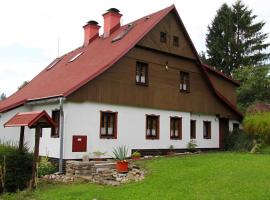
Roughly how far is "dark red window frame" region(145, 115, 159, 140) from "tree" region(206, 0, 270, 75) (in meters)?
24.7

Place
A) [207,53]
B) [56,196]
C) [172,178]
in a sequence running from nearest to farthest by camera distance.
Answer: [56,196]
[172,178]
[207,53]

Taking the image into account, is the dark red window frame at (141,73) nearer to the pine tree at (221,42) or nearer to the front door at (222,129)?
the front door at (222,129)

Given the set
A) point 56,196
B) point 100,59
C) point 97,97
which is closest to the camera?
point 56,196

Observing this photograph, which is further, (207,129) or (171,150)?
(207,129)

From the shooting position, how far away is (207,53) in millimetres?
44562

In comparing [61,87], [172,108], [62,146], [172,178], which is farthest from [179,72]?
[172,178]

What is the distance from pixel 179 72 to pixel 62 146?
8254 mm

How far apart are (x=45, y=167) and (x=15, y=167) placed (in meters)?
3.51

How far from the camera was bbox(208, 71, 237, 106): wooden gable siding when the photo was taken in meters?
26.1

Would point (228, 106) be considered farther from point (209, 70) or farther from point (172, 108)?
point (172, 108)

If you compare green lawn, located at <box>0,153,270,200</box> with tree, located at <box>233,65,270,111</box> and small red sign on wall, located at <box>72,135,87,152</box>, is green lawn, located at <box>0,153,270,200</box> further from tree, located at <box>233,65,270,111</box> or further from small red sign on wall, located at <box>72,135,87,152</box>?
tree, located at <box>233,65,270,111</box>

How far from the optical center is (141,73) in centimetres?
1992

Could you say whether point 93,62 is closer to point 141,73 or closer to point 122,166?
point 141,73

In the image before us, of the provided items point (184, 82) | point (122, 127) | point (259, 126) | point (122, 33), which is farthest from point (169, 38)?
point (259, 126)
